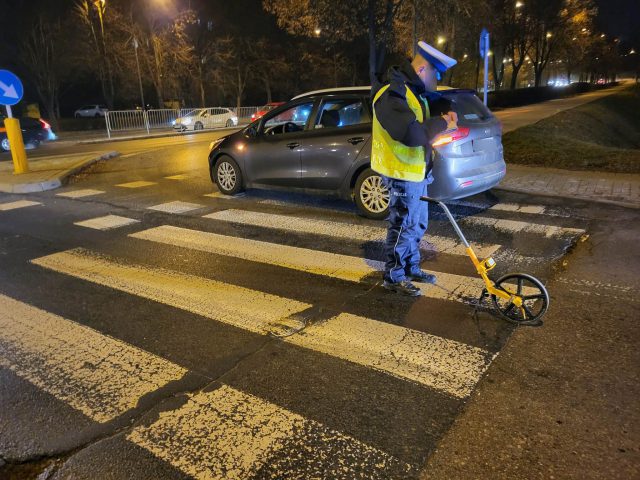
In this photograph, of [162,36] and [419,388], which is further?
[162,36]

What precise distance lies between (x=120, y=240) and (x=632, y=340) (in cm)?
567

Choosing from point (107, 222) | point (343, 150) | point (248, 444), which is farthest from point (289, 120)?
point (248, 444)

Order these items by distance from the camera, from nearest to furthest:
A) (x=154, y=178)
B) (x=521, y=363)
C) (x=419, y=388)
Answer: (x=419, y=388)
(x=521, y=363)
(x=154, y=178)

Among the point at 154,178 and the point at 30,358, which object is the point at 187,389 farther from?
the point at 154,178

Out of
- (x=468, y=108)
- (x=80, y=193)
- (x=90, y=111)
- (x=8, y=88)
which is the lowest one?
(x=80, y=193)

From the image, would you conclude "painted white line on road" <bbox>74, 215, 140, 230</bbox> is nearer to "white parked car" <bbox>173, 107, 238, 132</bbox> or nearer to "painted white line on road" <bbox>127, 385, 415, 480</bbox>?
"painted white line on road" <bbox>127, 385, 415, 480</bbox>

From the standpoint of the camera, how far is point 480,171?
6.56 meters

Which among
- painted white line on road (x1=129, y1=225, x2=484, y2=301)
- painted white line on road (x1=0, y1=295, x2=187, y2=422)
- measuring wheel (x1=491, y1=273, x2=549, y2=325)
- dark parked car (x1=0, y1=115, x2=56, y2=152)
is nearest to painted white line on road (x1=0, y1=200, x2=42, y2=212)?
painted white line on road (x1=129, y1=225, x2=484, y2=301)

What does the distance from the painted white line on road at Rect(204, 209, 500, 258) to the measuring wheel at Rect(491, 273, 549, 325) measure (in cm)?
136

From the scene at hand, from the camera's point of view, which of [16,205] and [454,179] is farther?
[16,205]

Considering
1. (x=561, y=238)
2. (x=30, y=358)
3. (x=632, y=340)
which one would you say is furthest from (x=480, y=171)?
(x=30, y=358)

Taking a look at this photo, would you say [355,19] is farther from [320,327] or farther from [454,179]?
[320,327]

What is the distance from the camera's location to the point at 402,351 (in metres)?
3.61

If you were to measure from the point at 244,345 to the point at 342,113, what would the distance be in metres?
4.45
